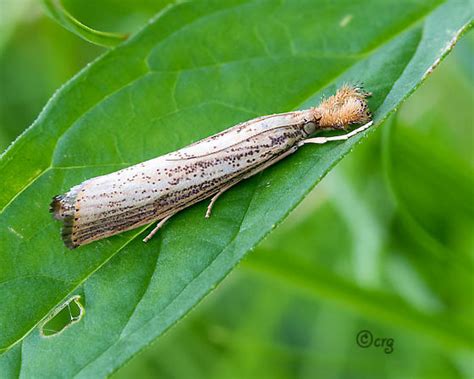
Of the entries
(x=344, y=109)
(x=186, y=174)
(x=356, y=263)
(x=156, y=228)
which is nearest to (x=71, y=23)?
(x=186, y=174)

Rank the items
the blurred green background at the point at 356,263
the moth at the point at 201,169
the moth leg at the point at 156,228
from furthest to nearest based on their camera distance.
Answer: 1. the blurred green background at the point at 356,263
2. the moth at the point at 201,169
3. the moth leg at the point at 156,228

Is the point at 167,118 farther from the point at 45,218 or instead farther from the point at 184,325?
the point at 184,325

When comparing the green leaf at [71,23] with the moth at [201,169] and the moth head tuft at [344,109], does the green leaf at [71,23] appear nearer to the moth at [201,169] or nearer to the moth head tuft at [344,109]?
the moth at [201,169]

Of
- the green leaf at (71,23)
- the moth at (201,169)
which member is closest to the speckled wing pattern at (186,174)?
the moth at (201,169)

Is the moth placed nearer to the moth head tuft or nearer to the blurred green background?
the moth head tuft

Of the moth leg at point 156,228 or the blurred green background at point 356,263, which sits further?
the blurred green background at point 356,263
